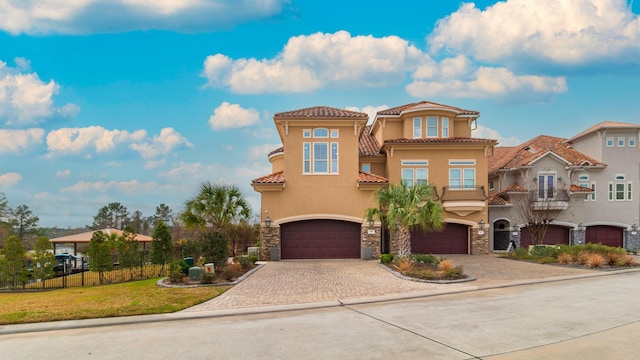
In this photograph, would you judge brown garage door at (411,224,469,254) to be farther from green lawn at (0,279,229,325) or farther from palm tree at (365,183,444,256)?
green lawn at (0,279,229,325)

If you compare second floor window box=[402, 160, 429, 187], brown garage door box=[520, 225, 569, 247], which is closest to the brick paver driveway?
second floor window box=[402, 160, 429, 187]

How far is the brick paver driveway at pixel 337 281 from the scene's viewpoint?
39.7ft

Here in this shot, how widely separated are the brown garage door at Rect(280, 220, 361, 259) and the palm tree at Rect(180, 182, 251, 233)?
3289 mm

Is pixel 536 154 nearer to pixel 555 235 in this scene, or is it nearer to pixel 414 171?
pixel 555 235

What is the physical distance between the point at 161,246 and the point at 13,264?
614 cm

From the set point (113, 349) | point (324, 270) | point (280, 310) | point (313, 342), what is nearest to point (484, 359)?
point (313, 342)

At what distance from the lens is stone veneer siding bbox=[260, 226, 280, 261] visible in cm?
2284

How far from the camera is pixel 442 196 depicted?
85.3 feet

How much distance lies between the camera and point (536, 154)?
30.0m

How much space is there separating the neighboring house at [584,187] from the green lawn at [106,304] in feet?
79.9

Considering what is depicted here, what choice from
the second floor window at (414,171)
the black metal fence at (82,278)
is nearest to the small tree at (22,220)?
the black metal fence at (82,278)

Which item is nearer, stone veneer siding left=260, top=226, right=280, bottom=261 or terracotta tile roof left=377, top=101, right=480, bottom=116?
stone veneer siding left=260, top=226, right=280, bottom=261

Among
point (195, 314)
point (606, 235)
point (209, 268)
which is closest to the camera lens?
point (195, 314)

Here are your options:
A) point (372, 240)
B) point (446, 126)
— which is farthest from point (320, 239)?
point (446, 126)
